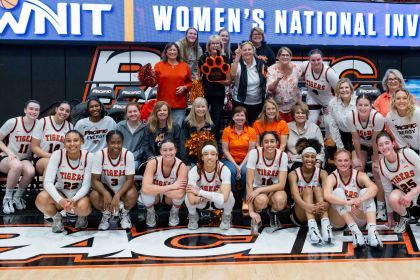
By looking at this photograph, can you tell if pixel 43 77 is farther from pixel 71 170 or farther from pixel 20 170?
pixel 71 170

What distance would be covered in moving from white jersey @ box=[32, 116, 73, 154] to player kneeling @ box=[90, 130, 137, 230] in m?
0.79

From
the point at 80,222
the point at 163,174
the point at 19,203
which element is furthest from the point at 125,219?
the point at 19,203

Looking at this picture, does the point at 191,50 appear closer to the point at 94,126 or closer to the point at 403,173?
the point at 94,126

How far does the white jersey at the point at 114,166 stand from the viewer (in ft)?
13.8

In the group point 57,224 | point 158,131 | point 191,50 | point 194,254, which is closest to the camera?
point 194,254

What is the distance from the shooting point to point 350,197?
3.93 meters

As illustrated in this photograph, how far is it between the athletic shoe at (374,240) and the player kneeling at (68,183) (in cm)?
230

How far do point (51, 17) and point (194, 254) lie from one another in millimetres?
5630

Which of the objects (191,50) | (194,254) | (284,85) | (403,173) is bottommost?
(194,254)

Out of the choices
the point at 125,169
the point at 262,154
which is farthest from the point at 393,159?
the point at 125,169

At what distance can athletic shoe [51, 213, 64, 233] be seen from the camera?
4.05 meters

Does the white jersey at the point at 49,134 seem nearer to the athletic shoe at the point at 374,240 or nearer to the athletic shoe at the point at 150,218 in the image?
the athletic shoe at the point at 150,218

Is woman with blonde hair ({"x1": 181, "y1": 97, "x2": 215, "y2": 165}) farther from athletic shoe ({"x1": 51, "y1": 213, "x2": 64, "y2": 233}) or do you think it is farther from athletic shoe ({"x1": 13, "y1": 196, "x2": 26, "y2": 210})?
athletic shoe ({"x1": 13, "y1": 196, "x2": 26, "y2": 210})

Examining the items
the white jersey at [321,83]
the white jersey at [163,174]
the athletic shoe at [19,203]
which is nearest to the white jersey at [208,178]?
the white jersey at [163,174]
